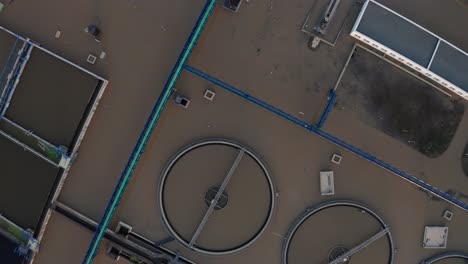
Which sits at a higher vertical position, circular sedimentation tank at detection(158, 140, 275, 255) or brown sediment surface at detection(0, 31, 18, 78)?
brown sediment surface at detection(0, 31, 18, 78)

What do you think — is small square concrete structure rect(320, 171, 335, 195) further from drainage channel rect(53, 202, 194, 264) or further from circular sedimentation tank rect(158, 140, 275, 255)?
drainage channel rect(53, 202, 194, 264)

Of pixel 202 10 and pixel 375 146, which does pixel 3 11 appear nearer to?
pixel 202 10

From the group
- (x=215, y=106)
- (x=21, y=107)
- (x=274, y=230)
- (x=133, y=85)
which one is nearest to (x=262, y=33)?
(x=215, y=106)

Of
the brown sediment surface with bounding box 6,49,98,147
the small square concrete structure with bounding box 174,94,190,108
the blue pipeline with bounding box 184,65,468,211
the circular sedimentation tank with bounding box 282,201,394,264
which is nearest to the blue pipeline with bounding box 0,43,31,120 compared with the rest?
the brown sediment surface with bounding box 6,49,98,147

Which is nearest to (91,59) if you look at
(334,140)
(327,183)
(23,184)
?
(23,184)

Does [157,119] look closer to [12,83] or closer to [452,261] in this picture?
[12,83]
